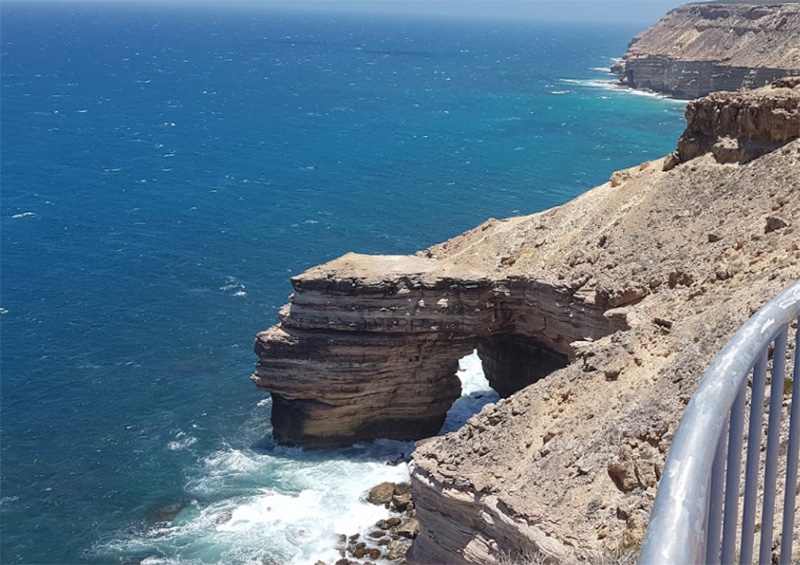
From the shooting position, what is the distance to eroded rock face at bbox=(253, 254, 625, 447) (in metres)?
44.3

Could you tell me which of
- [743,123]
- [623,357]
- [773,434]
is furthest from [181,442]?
[773,434]

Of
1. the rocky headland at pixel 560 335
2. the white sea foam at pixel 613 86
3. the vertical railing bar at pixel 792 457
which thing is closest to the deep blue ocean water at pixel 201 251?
the rocky headland at pixel 560 335

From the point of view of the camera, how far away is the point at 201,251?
73.8m

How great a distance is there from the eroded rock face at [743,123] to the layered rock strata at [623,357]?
0.10 metres

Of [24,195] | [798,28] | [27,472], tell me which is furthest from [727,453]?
[798,28]

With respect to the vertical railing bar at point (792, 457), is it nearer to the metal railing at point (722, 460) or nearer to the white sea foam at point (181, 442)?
the metal railing at point (722, 460)

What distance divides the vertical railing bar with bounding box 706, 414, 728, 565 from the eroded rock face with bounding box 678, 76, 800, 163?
37.4m

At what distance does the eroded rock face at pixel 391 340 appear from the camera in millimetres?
44344

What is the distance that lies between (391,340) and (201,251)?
1280 inches

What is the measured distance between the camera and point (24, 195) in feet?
290

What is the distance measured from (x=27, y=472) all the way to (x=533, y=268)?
83.8 ft

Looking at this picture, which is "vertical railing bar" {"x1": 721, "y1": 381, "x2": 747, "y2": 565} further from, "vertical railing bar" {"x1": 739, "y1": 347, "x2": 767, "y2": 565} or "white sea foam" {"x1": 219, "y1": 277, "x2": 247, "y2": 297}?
"white sea foam" {"x1": 219, "y1": 277, "x2": 247, "y2": 297}

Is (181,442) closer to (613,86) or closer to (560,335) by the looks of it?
(560,335)

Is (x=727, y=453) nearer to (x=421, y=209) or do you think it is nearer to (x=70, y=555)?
(x=70, y=555)
